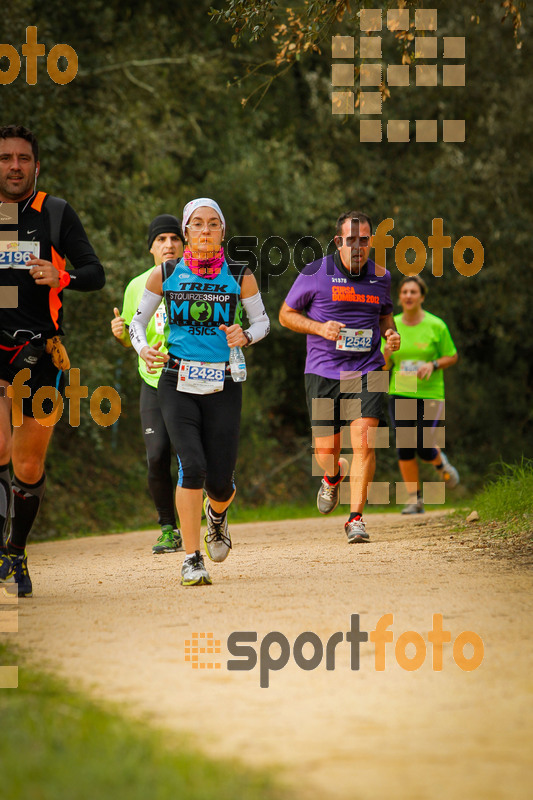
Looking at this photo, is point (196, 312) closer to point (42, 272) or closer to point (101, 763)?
point (42, 272)

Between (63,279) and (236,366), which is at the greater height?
(63,279)

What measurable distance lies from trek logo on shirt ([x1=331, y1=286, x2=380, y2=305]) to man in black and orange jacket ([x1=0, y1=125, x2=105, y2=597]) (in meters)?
2.84

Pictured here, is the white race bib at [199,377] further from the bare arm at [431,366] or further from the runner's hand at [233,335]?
the bare arm at [431,366]

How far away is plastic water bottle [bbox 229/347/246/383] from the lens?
6.59 m

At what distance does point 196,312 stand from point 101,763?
3.88m

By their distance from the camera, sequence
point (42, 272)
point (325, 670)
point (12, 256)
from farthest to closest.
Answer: point (12, 256)
point (42, 272)
point (325, 670)

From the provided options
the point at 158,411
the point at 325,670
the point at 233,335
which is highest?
the point at 233,335

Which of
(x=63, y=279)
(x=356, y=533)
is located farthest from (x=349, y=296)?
(x=63, y=279)

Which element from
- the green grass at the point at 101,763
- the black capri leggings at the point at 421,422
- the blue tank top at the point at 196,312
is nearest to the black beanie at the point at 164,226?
the blue tank top at the point at 196,312

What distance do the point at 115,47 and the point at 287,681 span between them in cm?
1468

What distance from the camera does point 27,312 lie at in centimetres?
629

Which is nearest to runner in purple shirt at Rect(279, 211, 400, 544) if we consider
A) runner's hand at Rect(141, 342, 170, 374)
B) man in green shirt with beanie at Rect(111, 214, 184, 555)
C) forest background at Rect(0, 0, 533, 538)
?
man in green shirt with beanie at Rect(111, 214, 184, 555)

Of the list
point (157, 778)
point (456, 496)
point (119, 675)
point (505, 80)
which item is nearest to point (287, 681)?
point (119, 675)

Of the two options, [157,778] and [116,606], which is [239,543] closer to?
[116,606]
